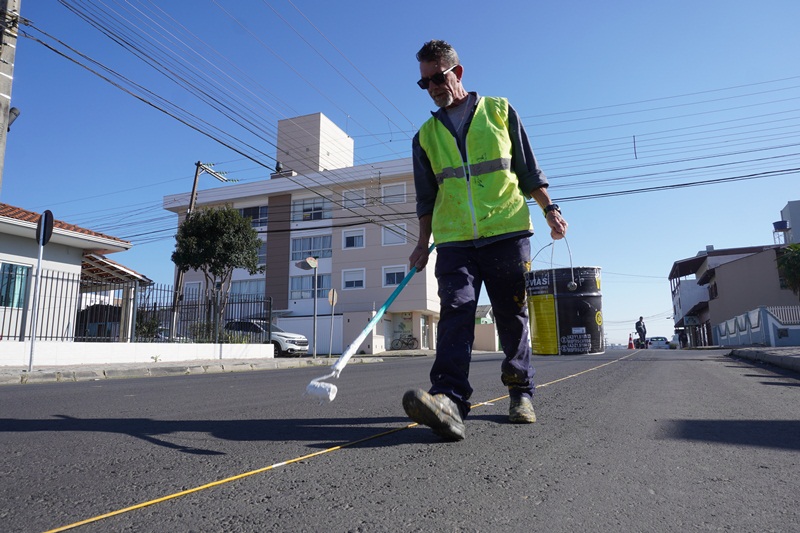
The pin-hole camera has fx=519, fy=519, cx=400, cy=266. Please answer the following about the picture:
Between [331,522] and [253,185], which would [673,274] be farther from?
[331,522]

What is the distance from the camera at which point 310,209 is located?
Result: 39.3 metres

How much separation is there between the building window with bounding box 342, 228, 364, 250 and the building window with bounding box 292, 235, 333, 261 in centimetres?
130

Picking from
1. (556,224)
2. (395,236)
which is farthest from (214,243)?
(556,224)

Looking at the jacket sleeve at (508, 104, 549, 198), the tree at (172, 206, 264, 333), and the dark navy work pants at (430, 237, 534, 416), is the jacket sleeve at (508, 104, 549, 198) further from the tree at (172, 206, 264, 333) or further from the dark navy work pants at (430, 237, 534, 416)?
the tree at (172, 206, 264, 333)

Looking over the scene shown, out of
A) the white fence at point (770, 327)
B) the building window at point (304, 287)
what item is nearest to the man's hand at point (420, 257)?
the white fence at point (770, 327)

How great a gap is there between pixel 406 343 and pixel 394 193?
1046 centimetres

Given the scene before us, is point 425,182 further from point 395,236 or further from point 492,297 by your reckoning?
point 395,236

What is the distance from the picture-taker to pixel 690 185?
18469mm

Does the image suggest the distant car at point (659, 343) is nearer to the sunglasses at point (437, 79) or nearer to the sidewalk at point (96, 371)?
the sidewalk at point (96, 371)

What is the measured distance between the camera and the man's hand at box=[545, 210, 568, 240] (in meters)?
2.75

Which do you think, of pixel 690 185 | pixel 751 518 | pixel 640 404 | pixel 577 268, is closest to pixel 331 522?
pixel 751 518

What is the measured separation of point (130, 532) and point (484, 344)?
140 ft

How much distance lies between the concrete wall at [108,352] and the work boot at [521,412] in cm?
1035

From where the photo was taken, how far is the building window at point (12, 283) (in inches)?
456
